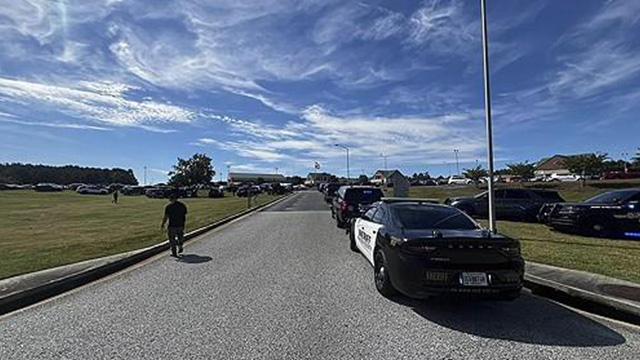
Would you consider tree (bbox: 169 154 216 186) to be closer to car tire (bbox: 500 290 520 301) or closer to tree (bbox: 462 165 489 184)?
tree (bbox: 462 165 489 184)

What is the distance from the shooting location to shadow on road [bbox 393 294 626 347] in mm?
5309

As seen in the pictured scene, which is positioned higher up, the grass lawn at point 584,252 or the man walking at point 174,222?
the man walking at point 174,222

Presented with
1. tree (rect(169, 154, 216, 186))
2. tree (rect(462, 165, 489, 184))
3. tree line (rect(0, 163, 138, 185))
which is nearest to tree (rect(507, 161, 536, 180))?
tree (rect(462, 165, 489, 184))

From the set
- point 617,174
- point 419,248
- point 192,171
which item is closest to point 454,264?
point 419,248

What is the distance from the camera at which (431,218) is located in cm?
777

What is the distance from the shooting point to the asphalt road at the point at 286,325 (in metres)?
4.86

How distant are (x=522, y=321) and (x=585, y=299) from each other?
1447 mm

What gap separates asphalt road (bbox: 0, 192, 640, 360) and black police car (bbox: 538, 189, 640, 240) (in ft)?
26.8

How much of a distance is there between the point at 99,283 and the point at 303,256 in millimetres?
4431

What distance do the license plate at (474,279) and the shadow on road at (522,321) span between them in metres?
0.47

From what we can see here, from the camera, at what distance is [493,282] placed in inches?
236

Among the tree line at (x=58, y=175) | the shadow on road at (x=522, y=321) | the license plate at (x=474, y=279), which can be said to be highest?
the tree line at (x=58, y=175)

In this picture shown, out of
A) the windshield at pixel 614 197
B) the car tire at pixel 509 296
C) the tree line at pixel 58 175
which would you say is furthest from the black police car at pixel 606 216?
the tree line at pixel 58 175

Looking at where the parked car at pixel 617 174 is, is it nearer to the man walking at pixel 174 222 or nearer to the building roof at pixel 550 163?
the building roof at pixel 550 163
